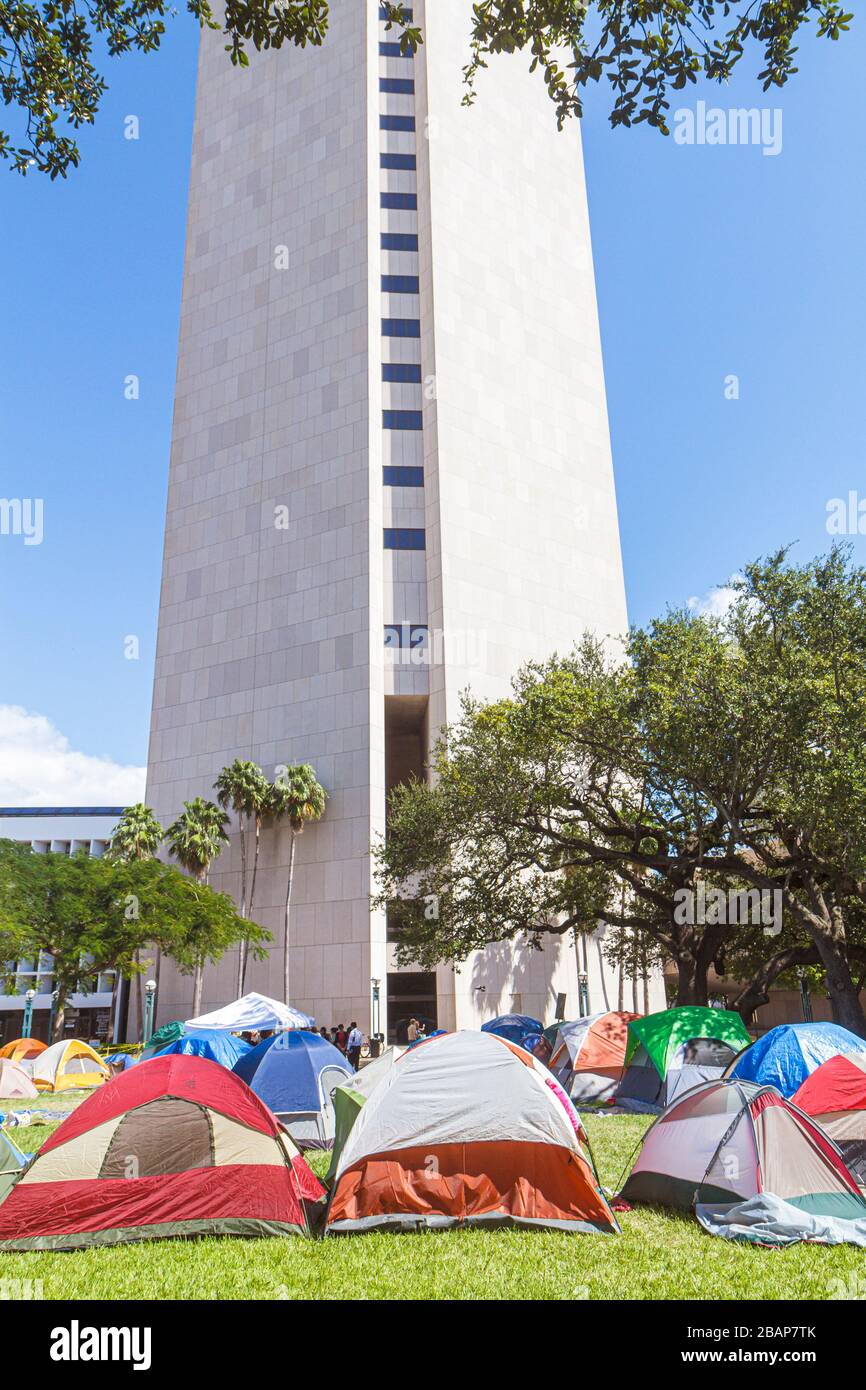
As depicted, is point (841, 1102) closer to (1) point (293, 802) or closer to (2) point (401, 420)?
(1) point (293, 802)

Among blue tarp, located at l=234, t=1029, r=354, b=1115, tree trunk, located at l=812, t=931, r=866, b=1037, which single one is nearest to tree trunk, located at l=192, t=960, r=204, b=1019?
blue tarp, located at l=234, t=1029, r=354, b=1115

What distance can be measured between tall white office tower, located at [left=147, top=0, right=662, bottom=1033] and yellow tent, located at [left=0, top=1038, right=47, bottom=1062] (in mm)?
13536

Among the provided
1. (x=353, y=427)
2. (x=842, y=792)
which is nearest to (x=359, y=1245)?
(x=842, y=792)

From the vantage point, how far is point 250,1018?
24.3 metres

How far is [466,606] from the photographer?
44.0 m

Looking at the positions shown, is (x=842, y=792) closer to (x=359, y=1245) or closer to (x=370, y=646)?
(x=359, y=1245)

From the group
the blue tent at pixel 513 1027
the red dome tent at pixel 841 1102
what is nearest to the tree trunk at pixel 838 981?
the blue tent at pixel 513 1027

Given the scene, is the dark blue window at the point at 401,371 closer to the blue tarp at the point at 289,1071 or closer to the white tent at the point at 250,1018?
the white tent at the point at 250,1018

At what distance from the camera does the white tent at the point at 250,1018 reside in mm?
23641

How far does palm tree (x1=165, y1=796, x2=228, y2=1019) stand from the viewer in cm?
4147

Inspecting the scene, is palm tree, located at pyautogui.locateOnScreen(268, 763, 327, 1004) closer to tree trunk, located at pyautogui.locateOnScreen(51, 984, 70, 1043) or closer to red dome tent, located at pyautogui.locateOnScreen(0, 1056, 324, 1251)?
tree trunk, located at pyautogui.locateOnScreen(51, 984, 70, 1043)

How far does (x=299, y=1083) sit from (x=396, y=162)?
50370 mm

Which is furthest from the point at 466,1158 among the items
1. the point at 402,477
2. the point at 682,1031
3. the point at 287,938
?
the point at 402,477
